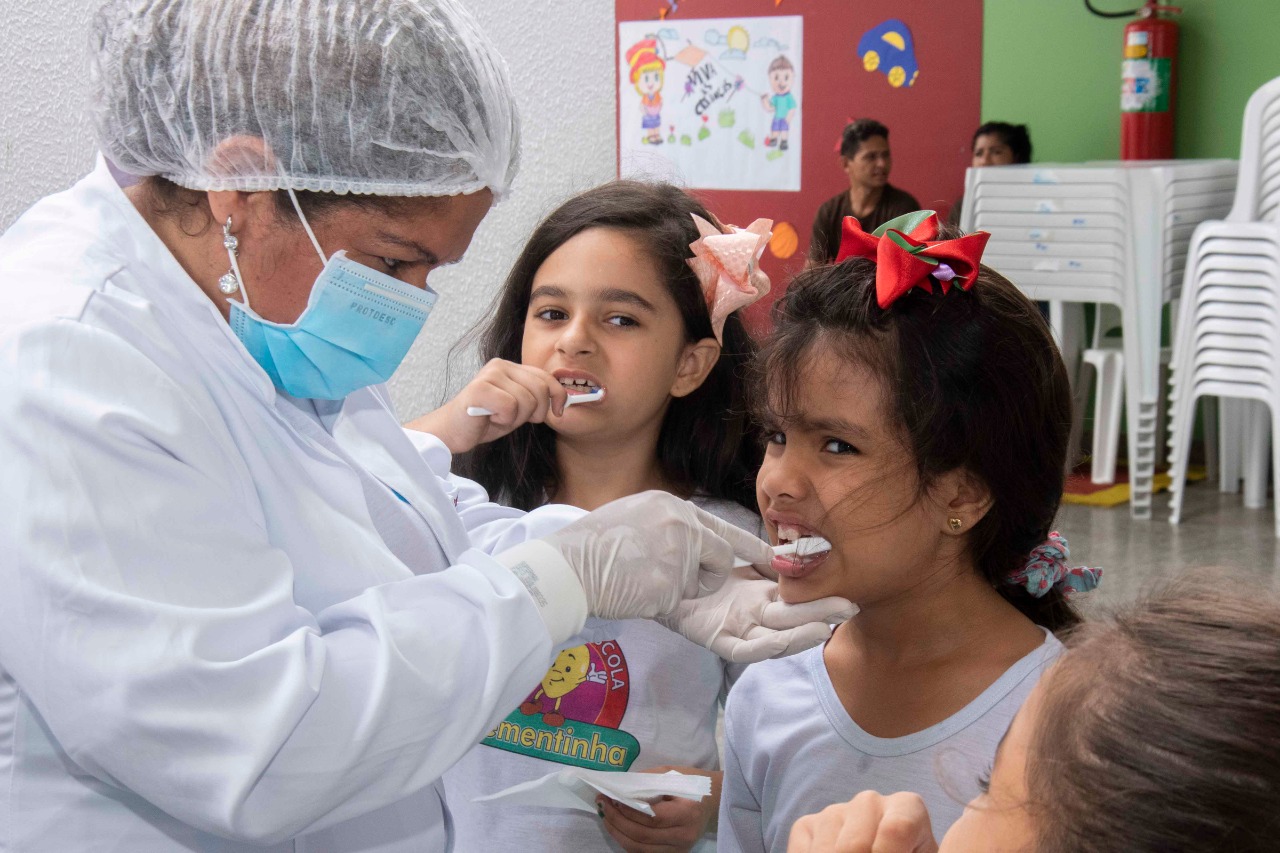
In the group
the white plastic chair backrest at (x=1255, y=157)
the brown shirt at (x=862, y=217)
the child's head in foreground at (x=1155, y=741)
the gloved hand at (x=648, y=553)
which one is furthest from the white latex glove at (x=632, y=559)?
the brown shirt at (x=862, y=217)

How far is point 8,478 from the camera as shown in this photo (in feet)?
2.92

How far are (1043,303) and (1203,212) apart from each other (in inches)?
28.9

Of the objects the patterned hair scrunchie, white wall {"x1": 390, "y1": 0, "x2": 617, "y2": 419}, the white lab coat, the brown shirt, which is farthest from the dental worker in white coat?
the brown shirt

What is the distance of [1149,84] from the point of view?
5367 mm

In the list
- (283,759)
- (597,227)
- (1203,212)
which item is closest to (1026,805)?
(283,759)

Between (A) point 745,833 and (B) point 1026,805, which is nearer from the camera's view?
(B) point 1026,805

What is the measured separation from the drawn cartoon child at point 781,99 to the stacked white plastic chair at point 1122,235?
153cm

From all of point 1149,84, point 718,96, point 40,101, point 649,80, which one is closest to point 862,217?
point 718,96

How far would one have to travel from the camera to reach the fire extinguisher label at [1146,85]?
534cm

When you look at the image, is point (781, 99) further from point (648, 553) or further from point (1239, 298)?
point (648, 553)

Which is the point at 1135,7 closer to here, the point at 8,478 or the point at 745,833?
the point at 745,833

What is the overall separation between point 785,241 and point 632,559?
5.48 metres

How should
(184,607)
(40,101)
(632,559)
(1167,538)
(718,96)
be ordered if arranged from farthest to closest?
(718,96) < (1167,538) < (40,101) < (632,559) < (184,607)

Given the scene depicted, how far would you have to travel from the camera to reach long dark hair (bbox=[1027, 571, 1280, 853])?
0.66m
